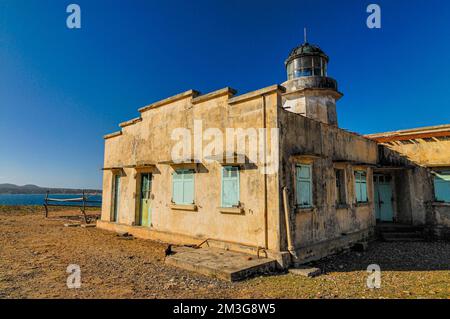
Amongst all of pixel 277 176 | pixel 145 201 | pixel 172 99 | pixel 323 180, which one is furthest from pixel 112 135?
pixel 323 180

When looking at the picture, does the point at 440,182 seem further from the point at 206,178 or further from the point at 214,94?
the point at 214,94

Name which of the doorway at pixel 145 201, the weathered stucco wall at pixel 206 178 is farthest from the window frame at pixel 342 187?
the doorway at pixel 145 201

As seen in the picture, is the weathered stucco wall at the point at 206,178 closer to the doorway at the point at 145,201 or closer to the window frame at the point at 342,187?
the doorway at the point at 145,201

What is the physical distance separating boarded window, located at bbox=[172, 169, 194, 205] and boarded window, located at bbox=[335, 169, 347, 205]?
516 centimetres

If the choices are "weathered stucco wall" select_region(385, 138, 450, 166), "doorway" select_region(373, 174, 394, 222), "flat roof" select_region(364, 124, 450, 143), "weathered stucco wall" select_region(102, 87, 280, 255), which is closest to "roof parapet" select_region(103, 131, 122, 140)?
"weathered stucco wall" select_region(102, 87, 280, 255)

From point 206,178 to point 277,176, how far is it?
2519 millimetres

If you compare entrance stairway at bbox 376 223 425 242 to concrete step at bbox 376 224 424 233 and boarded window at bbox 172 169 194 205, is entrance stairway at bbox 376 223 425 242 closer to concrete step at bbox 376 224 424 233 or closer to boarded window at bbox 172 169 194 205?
concrete step at bbox 376 224 424 233

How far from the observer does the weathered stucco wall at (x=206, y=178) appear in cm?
705

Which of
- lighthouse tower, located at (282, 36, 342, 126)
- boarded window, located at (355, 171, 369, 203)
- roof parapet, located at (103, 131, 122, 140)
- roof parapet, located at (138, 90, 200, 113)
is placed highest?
lighthouse tower, located at (282, 36, 342, 126)

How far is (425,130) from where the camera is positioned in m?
11.7

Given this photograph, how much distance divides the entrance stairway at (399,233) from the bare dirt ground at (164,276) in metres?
1.34

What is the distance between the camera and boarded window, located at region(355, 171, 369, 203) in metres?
10.7

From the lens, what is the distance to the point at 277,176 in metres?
6.82
